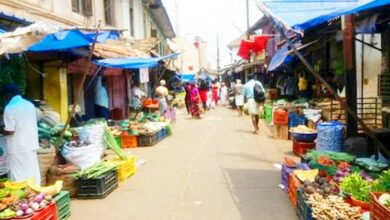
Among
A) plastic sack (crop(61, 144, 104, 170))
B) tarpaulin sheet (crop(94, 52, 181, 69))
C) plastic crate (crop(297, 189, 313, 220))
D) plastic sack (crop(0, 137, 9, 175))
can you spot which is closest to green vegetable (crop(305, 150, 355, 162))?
plastic crate (crop(297, 189, 313, 220))

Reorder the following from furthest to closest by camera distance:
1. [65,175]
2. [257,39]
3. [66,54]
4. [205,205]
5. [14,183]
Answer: [257,39], [66,54], [65,175], [205,205], [14,183]

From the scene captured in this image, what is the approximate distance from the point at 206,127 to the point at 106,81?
14.8ft

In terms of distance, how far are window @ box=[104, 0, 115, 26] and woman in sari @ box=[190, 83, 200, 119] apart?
542 centimetres

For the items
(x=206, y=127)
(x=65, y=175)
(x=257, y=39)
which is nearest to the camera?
(x=65, y=175)

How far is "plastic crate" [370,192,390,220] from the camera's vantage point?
4.07m

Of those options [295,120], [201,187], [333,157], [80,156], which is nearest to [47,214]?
[80,156]

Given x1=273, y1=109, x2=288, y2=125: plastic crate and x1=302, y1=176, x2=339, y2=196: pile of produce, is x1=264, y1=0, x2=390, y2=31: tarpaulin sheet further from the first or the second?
x1=273, y1=109, x2=288, y2=125: plastic crate

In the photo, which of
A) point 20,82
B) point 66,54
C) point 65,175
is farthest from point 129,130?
point 65,175

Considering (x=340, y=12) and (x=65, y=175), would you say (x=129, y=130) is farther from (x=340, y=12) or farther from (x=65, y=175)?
(x=340, y=12)

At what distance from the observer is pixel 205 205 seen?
6.67m

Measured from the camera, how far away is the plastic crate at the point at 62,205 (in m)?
5.87

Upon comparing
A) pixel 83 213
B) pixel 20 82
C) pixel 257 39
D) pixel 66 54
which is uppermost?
pixel 257 39

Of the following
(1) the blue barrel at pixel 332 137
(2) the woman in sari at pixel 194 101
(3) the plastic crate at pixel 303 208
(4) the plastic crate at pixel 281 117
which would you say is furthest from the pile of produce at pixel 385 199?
(2) the woman in sari at pixel 194 101

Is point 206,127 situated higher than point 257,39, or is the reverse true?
point 257,39
